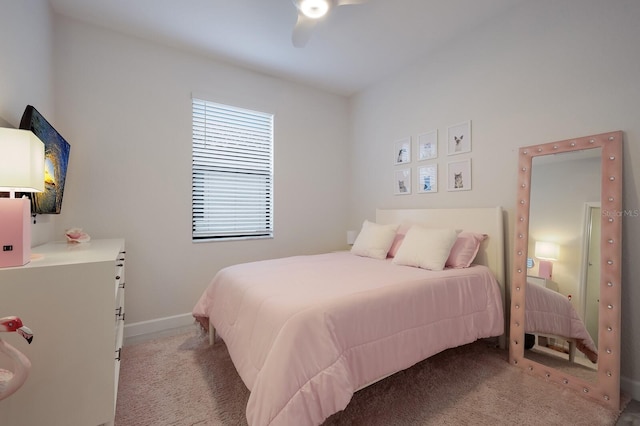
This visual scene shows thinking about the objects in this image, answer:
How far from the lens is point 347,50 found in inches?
112

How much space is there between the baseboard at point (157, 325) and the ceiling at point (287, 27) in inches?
107

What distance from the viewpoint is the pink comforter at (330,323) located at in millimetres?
1224

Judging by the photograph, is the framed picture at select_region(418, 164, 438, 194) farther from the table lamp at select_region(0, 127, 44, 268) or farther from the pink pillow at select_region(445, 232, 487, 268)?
the table lamp at select_region(0, 127, 44, 268)

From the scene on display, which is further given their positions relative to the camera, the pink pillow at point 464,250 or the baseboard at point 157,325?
the baseboard at point 157,325

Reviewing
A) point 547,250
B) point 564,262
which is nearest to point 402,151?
point 547,250

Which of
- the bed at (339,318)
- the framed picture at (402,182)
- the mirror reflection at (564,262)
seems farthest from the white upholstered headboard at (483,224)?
the framed picture at (402,182)

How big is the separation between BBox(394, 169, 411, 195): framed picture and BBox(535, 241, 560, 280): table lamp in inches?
53.3

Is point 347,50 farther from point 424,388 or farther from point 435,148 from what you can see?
point 424,388

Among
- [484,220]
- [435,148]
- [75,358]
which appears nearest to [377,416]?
[75,358]

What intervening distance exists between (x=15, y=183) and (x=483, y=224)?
9.76 feet

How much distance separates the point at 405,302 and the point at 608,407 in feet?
4.37

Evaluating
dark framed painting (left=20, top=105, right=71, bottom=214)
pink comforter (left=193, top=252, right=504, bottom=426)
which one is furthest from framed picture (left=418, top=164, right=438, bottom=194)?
dark framed painting (left=20, top=105, right=71, bottom=214)

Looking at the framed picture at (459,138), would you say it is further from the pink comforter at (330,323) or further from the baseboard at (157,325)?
the baseboard at (157,325)

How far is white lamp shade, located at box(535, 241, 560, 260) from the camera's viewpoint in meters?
2.01
